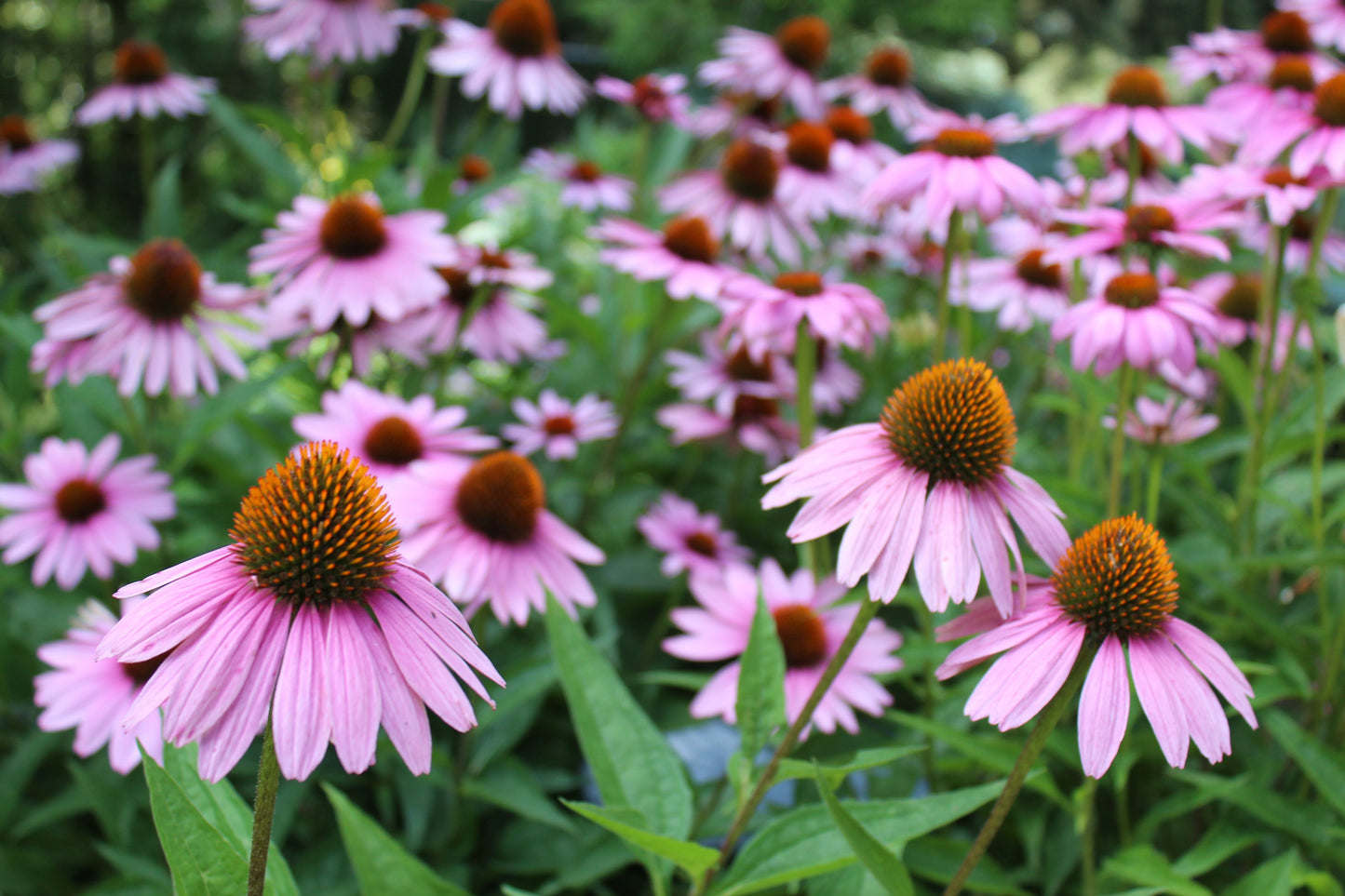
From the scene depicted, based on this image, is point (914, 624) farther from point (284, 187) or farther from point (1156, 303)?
point (284, 187)

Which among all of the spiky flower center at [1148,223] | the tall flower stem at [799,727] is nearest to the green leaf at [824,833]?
the tall flower stem at [799,727]

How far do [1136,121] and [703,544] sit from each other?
1040 mm

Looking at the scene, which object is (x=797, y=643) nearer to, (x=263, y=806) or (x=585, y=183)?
(x=263, y=806)

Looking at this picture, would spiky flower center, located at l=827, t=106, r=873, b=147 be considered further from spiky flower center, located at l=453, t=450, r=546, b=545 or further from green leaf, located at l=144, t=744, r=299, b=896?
green leaf, located at l=144, t=744, r=299, b=896

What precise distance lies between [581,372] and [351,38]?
3.22 ft

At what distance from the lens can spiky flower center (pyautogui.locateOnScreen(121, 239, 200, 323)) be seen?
1.58 meters

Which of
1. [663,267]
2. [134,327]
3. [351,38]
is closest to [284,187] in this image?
[351,38]

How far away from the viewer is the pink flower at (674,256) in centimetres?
169

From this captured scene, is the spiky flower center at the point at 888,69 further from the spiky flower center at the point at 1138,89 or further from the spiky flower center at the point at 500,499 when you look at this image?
the spiky flower center at the point at 500,499

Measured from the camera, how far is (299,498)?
69 cm

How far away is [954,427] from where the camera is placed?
0.83m

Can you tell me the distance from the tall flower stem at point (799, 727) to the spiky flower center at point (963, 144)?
0.77 m

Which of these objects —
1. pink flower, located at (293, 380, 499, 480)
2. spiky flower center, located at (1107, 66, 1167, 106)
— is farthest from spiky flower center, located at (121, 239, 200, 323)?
spiky flower center, located at (1107, 66, 1167, 106)

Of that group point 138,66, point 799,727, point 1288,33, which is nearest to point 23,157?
point 138,66
